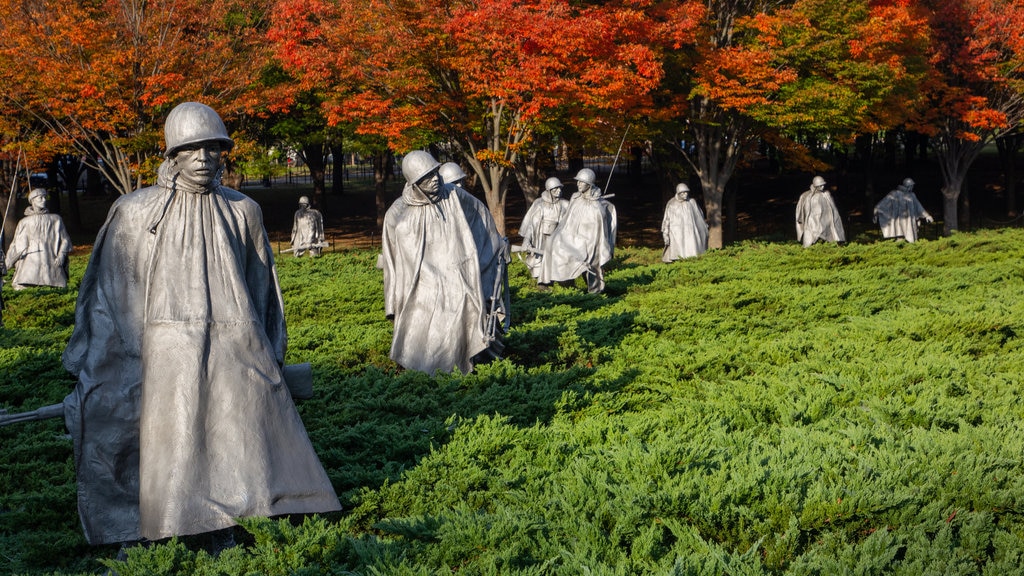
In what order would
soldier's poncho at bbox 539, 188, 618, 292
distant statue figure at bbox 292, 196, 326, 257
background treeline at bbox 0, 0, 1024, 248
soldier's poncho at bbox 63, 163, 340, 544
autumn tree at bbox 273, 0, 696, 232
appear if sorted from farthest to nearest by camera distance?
1. distant statue figure at bbox 292, 196, 326, 257
2. autumn tree at bbox 273, 0, 696, 232
3. background treeline at bbox 0, 0, 1024, 248
4. soldier's poncho at bbox 539, 188, 618, 292
5. soldier's poncho at bbox 63, 163, 340, 544

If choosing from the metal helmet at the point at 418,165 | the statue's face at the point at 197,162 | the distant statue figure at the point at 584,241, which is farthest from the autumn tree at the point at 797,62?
the statue's face at the point at 197,162

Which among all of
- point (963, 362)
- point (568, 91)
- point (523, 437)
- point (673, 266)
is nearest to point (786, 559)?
point (523, 437)

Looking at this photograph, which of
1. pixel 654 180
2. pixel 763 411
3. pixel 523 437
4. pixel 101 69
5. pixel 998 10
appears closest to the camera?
pixel 523 437

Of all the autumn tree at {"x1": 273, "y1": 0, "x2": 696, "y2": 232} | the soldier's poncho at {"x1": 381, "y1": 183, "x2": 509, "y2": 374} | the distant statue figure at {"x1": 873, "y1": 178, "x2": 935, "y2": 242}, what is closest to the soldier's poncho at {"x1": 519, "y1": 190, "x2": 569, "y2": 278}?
the autumn tree at {"x1": 273, "y1": 0, "x2": 696, "y2": 232}

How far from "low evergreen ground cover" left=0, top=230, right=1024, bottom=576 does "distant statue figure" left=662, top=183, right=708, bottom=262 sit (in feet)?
41.5

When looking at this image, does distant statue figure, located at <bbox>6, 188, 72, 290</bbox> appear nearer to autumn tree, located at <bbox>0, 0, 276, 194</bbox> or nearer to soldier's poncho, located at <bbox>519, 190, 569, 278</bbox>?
autumn tree, located at <bbox>0, 0, 276, 194</bbox>

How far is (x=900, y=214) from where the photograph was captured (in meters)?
30.2

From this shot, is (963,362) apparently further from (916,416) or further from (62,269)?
(62,269)

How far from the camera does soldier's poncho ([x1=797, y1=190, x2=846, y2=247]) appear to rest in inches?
1078

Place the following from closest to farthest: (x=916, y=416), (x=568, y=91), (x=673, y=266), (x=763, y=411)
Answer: (x=916, y=416)
(x=763, y=411)
(x=673, y=266)
(x=568, y=91)

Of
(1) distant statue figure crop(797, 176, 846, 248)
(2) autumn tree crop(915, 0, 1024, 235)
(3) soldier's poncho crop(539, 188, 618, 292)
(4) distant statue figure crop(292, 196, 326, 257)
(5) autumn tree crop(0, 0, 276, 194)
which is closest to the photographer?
(3) soldier's poncho crop(539, 188, 618, 292)

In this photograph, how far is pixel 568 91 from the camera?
21.9 metres

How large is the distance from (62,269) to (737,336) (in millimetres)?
15390

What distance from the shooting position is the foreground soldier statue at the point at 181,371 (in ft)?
16.0
